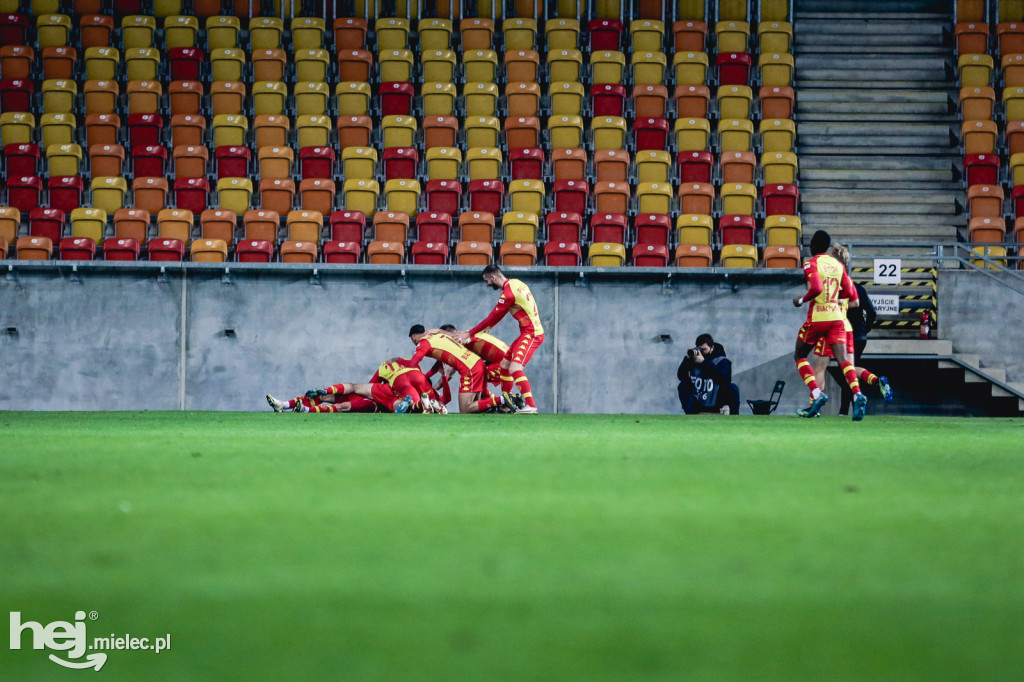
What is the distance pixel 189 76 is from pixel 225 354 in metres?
5.66

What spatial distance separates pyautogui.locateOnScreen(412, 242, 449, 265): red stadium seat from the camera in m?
15.4

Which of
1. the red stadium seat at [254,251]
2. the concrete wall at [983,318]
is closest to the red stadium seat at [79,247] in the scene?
the red stadium seat at [254,251]

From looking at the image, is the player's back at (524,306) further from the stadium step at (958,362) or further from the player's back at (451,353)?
the stadium step at (958,362)

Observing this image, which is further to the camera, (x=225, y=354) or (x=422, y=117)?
(x=422, y=117)

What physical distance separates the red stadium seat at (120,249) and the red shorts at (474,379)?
5247 millimetres

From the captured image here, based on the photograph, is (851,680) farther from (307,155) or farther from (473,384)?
(307,155)

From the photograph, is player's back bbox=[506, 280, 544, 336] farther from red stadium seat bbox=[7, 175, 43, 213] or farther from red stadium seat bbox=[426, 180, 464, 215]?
red stadium seat bbox=[7, 175, 43, 213]

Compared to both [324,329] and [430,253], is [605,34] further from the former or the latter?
[324,329]

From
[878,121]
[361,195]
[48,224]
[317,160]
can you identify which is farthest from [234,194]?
[878,121]

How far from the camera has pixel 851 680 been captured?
71.2 inches

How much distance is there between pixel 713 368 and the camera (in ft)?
47.2

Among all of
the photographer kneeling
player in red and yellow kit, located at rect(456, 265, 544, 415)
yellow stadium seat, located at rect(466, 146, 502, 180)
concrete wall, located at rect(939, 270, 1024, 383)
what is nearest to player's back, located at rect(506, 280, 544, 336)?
player in red and yellow kit, located at rect(456, 265, 544, 415)

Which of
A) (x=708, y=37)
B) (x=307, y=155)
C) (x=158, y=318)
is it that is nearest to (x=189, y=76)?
(x=307, y=155)

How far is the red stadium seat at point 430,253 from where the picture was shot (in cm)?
1540
